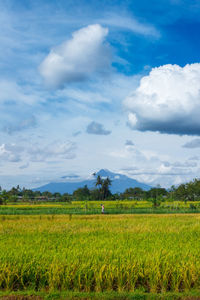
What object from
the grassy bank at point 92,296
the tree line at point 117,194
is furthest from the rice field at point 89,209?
the grassy bank at point 92,296

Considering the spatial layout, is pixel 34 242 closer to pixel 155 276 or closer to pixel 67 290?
pixel 67 290

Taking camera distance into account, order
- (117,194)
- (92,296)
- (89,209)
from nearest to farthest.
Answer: (92,296) < (89,209) < (117,194)

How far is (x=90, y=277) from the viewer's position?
7.20 m

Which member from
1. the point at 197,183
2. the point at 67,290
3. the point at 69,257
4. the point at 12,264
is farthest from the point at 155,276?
the point at 197,183

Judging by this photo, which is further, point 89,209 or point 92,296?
point 89,209

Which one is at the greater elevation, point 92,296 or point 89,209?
point 92,296

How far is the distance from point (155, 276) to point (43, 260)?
305cm

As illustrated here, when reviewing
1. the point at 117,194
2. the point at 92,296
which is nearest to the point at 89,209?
the point at 92,296

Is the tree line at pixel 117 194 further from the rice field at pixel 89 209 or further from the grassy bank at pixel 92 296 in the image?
the grassy bank at pixel 92 296

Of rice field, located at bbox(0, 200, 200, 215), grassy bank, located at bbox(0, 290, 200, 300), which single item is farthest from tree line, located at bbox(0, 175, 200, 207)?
grassy bank, located at bbox(0, 290, 200, 300)

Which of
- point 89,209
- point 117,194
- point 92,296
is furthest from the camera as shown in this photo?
point 117,194

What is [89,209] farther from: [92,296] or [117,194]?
[117,194]

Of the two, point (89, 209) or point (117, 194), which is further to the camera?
point (117, 194)

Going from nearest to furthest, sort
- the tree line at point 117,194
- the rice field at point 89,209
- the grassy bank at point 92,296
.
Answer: the grassy bank at point 92,296 → the rice field at point 89,209 → the tree line at point 117,194
